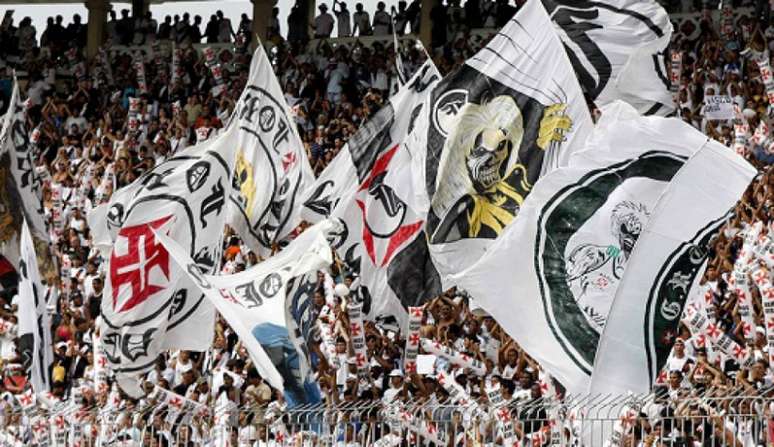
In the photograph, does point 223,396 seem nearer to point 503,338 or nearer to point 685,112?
point 503,338

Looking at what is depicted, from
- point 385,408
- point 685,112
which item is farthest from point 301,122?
point 385,408

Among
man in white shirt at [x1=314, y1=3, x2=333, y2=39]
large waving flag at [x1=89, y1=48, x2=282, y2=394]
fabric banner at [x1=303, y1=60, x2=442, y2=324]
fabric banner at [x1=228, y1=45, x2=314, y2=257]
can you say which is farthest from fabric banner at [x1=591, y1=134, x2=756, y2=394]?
man in white shirt at [x1=314, y1=3, x2=333, y2=39]

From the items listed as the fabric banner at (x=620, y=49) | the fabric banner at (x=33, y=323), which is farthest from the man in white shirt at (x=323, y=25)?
the fabric banner at (x=33, y=323)

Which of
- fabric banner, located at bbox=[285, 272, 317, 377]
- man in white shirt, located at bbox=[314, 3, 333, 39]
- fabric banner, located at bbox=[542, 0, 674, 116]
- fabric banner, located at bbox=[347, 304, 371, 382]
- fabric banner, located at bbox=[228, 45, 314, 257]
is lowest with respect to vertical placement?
fabric banner, located at bbox=[347, 304, 371, 382]

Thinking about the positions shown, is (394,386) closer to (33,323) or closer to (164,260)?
(164,260)

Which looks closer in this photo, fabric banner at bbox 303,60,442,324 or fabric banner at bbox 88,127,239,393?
fabric banner at bbox 303,60,442,324

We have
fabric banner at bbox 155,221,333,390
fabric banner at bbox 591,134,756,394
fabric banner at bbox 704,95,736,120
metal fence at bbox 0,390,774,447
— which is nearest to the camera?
metal fence at bbox 0,390,774,447

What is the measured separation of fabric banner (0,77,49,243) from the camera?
22.6 meters

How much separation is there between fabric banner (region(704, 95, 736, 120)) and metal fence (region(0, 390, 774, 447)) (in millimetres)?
8679

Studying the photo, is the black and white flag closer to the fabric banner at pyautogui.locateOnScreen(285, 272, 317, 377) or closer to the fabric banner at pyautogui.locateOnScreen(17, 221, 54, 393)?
the fabric banner at pyautogui.locateOnScreen(17, 221, 54, 393)

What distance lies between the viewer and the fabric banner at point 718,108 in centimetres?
2639

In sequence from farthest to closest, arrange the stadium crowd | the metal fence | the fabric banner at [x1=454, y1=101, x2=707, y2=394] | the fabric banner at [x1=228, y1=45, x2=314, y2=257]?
the fabric banner at [x1=228, y1=45, x2=314, y2=257] → the stadium crowd → the fabric banner at [x1=454, y1=101, x2=707, y2=394] → the metal fence

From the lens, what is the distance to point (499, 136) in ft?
66.5

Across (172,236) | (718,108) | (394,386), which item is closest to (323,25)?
(718,108)
